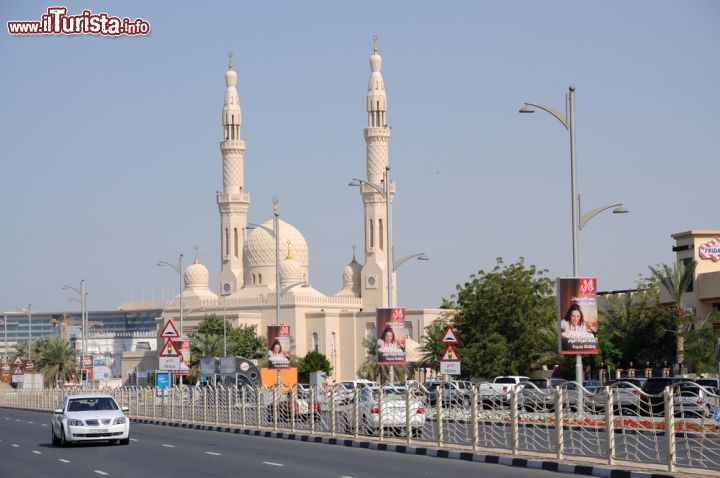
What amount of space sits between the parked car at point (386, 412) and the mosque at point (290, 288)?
2771 inches

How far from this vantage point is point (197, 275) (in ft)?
380

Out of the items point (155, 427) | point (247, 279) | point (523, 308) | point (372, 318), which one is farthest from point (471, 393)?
point (247, 279)

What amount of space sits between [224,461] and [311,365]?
7103cm

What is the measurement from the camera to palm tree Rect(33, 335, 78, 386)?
90812mm

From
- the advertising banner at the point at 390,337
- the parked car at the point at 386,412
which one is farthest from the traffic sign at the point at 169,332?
the parked car at the point at 386,412

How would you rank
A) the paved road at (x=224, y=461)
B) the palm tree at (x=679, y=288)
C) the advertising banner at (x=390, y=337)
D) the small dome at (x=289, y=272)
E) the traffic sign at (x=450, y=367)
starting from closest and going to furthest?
1. the paved road at (x=224, y=461)
2. the traffic sign at (x=450, y=367)
3. the advertising banner at (x=390, y=337)
4. the palm tree at (x=679, y=288)
5. the small dome at (x=289, y=272)

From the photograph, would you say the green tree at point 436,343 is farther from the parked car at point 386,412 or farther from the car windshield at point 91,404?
the car windshield at point 91,404

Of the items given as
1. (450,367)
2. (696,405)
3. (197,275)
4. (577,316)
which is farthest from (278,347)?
(197,275)

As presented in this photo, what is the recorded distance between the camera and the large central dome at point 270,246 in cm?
10681

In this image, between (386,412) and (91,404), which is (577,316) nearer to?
(386,412)

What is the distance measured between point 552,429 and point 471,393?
6.54 feet

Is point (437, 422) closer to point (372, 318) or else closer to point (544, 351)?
point (544, 351)

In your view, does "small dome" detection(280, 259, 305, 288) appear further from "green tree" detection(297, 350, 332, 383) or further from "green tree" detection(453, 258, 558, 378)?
"green tree" detection(453, 258, 558, 378)

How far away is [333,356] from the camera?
104812 mm
